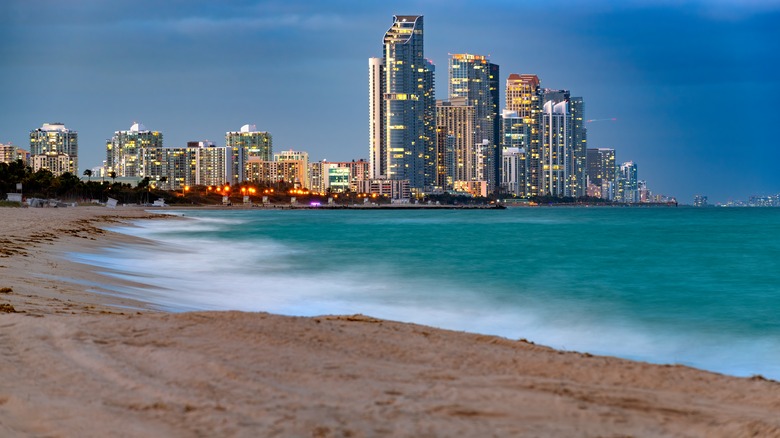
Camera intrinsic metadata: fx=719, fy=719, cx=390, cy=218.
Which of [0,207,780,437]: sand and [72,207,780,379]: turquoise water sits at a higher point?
[0,207,780,437]: sand

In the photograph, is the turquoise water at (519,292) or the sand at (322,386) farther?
the turquoise water at (519,292)

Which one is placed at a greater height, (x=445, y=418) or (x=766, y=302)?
(x=445, y=418)

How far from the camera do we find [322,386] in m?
6.89

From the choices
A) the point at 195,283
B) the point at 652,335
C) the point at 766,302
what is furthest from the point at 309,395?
the point at 766,302

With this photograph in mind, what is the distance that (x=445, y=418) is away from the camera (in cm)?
603

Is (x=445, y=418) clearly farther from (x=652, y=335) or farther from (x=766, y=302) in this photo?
(x=766, y=302)

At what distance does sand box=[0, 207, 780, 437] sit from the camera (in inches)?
229

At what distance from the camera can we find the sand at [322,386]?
19.1ft

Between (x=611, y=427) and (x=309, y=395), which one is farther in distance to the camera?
(x=309, y=395)

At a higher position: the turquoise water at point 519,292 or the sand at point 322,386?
the sand at point 322,386

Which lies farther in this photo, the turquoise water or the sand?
the turquoise water

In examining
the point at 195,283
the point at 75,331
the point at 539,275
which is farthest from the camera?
the point at 539,275

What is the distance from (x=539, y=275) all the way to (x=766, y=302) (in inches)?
428

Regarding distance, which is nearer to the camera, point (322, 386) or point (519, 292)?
point (322, 386)
